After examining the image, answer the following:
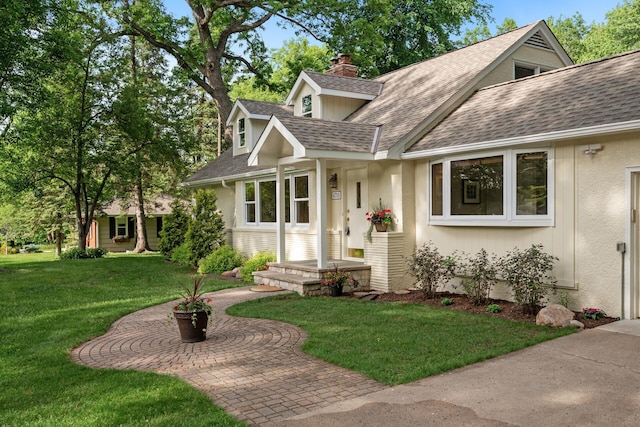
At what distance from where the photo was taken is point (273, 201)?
15.3m

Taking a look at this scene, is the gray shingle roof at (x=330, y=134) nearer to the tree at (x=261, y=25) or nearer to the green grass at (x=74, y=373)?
the green grass at (x=74, y=373)

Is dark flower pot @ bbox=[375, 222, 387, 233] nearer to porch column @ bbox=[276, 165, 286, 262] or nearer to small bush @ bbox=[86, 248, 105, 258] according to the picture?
porch column @ bbox=[276, 165, 286, 262]

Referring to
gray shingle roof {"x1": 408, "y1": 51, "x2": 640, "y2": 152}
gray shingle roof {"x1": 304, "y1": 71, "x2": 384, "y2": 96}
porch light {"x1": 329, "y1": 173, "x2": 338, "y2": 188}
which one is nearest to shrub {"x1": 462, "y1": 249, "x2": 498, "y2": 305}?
gray shingle roof {"x1": 408, "y1": 51, "x2": 640, "y2": 152}

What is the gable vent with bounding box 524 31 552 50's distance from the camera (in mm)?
12758

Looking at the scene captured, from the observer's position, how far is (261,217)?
16.1 metres

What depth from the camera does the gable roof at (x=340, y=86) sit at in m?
14.3

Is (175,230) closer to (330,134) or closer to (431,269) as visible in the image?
(330,134)

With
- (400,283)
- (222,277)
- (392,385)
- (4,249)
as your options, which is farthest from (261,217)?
(4,249)

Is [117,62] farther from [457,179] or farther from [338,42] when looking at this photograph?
[457,179]

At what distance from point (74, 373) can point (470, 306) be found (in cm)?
627

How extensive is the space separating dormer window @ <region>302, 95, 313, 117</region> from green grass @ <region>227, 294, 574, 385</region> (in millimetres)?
7835

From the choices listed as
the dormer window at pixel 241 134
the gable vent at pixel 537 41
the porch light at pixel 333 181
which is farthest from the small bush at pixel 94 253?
the gable vent at pixel 537 41

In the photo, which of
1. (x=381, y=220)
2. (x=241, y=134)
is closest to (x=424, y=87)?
(x=381, y=220)

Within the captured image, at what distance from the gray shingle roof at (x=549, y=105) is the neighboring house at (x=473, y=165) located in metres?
0.04
